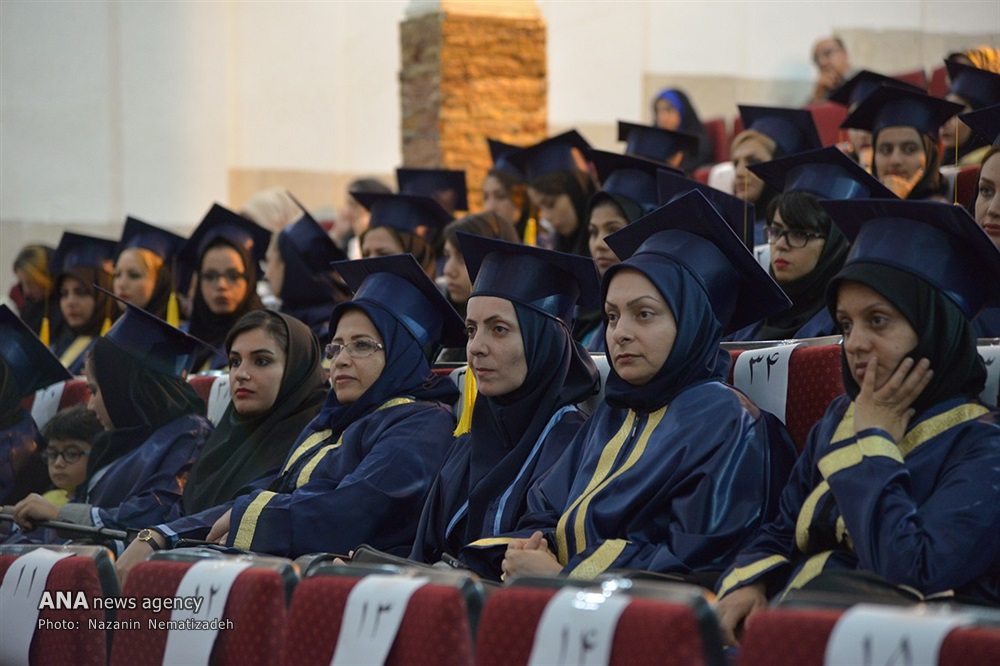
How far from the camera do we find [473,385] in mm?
3908

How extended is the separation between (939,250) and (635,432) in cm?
87

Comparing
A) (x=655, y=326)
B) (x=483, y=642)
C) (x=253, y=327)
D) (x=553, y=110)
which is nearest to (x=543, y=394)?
(x=655, y=326)

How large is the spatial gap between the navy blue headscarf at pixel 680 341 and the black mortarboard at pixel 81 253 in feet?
15.8

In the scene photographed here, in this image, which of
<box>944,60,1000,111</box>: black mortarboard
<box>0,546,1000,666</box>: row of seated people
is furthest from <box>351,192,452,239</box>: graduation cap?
<box>0,546,1000,666</box>: row of seated people

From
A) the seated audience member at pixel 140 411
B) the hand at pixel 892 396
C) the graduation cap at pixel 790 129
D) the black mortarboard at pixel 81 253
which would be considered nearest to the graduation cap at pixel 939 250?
the hand at pixel 892 396

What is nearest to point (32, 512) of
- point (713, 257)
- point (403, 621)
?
point (713, 257)

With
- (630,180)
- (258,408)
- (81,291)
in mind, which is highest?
(630,180)

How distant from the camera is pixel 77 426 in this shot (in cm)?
492

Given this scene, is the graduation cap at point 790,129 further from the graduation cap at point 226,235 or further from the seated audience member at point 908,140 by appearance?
the graduation cap at point 226,235

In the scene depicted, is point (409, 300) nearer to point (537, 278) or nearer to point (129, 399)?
point (537, 278)

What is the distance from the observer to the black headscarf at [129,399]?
186 inches

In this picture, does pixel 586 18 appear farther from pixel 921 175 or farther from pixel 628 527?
pixel 628 527

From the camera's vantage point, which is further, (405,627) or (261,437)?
(261,437)

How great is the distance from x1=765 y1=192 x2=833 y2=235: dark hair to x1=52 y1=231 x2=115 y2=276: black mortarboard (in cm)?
430
